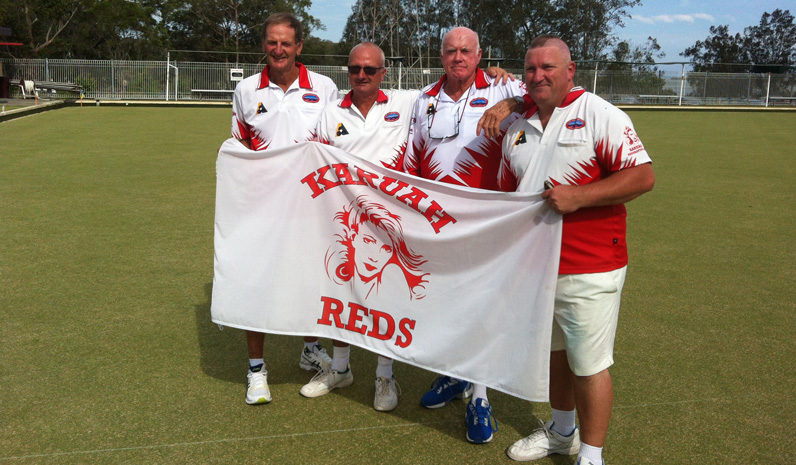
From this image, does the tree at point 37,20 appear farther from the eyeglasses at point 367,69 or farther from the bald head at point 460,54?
the bald head at point 460,54

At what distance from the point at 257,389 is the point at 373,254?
41.4 inches

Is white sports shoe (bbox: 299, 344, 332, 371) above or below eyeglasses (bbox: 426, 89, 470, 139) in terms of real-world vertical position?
below

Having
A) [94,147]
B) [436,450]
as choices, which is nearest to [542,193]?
[436,450]

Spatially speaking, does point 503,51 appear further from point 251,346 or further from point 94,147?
point 251,346

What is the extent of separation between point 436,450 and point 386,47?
192ft

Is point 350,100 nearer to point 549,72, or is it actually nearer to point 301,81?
point 301,81

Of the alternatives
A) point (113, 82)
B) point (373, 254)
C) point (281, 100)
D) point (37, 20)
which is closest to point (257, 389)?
point (373, 254)

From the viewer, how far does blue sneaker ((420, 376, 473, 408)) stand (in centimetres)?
386

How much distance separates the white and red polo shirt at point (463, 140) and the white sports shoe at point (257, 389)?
1468 millimetres

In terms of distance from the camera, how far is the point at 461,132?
3658 millimetres

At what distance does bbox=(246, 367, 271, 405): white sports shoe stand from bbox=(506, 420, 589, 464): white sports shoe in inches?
54.8

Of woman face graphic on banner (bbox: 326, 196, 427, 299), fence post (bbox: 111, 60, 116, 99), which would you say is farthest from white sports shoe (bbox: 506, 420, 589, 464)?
fence post (bbox: 111, 60, 116, 99)

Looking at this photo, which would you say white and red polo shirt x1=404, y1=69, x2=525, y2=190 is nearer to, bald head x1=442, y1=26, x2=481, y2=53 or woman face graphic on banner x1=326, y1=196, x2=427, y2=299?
bald head x1=442, y1=26, x2=481, y2=53

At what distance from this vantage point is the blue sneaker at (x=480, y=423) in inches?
136
